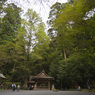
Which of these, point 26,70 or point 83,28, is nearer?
point 83,28

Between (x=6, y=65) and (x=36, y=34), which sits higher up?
(x=36, y=34)

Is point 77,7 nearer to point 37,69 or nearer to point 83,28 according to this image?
point 83,28

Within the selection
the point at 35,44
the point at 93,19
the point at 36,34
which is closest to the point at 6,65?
the point at 35,44

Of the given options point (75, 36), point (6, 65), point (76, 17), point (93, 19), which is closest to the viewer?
point (93, 19)

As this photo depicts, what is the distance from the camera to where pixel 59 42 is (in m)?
8.90

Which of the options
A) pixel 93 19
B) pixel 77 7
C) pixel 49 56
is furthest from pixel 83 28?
pixel 49 56

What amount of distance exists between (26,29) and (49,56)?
8.38 metres

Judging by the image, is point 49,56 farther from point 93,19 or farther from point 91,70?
point 93,19

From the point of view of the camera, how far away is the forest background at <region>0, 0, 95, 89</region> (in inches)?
261

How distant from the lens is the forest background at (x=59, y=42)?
6.62 metres

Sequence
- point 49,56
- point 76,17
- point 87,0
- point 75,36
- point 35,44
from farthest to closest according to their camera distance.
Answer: point 49,56 < point 35,44 < point 75,36 < point 76,17 < point 87,0

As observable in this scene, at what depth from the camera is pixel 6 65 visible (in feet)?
84.2

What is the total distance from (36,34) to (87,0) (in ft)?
52.3

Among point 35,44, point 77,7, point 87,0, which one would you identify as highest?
point 35,44
